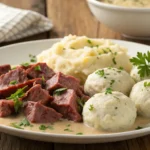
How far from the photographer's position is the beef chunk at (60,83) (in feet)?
12.8

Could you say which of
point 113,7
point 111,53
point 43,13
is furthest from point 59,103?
point 43,13

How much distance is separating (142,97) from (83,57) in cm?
96

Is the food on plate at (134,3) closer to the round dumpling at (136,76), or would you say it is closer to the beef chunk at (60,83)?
the round dumpling at (136,76)

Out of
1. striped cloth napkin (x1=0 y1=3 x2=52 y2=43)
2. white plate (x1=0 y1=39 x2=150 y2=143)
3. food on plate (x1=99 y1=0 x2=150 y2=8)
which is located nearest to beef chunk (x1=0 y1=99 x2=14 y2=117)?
white plate (x1=0 y1=39 x2=150 y2=143)

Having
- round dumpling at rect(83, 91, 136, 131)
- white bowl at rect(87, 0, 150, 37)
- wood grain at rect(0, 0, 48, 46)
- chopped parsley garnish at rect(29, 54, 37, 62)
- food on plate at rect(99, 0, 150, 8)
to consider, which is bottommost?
wood grain at rect(0, 0, 48, 46)

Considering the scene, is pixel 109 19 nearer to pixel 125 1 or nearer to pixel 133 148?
pixel 125 1

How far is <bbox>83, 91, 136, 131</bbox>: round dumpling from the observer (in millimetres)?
3461

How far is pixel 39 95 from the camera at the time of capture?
3.74 metres

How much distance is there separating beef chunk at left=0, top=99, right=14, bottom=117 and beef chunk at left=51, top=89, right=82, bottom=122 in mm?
325

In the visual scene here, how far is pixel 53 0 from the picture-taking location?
762 cm

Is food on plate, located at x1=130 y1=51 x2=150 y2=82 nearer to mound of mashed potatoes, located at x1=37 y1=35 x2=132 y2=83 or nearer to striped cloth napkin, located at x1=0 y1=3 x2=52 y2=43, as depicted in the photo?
mound of mashed potatoes, located at x1=37 y1=35 x2=132 y2=83

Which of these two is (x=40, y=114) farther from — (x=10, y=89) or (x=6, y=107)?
(x=10, y=89)

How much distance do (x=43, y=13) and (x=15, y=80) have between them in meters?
3.22

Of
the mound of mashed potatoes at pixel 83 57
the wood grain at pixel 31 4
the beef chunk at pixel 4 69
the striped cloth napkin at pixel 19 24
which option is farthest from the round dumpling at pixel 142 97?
the wood grain at pixel 31 4
